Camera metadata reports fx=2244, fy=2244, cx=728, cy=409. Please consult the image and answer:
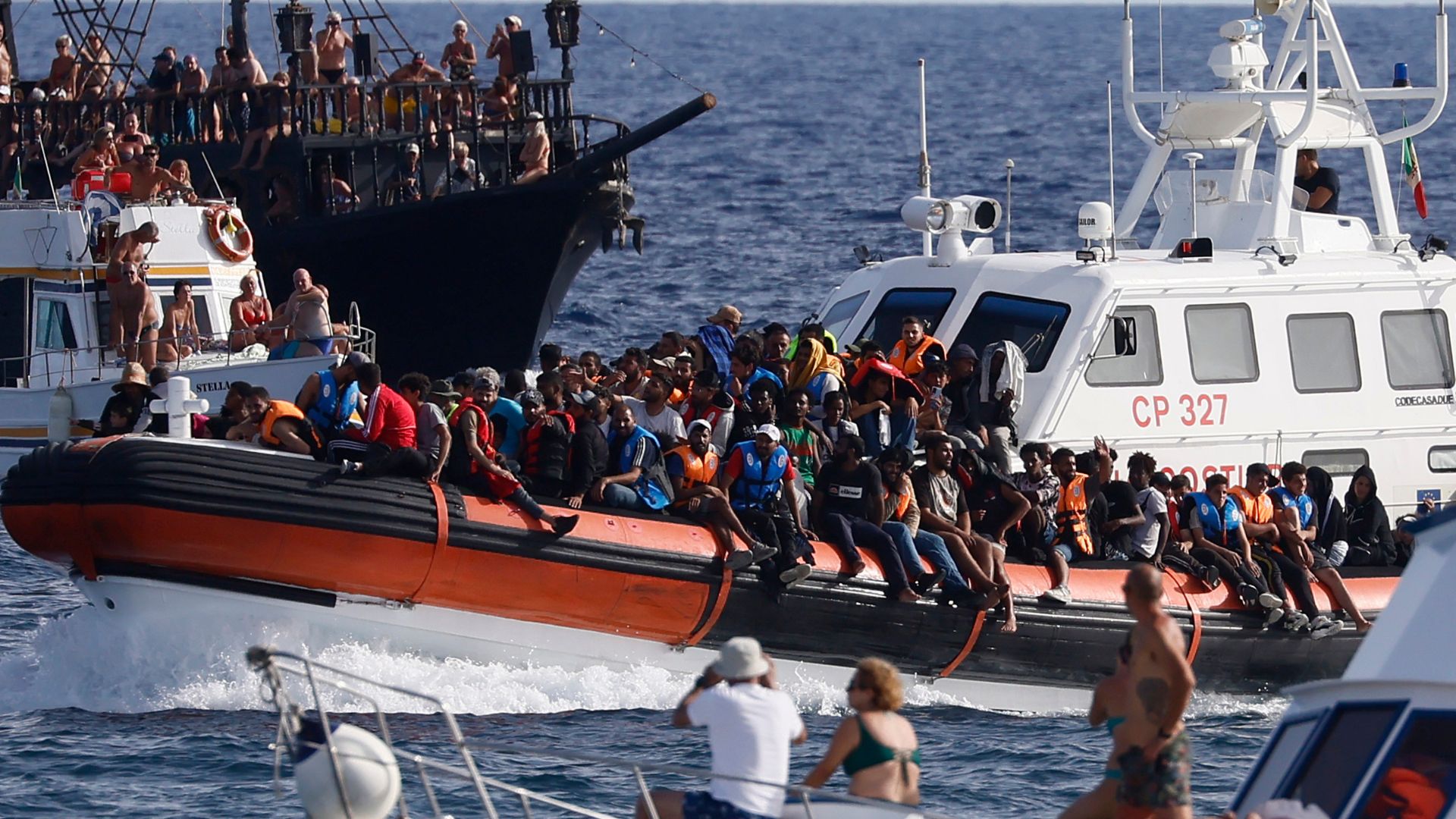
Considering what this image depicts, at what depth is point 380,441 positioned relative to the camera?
35.9 feet

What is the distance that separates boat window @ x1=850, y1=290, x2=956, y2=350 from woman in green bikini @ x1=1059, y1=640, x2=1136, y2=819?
21.1 ft

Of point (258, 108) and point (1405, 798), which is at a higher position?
point (258, 108)

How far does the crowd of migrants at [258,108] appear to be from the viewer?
25703 mm

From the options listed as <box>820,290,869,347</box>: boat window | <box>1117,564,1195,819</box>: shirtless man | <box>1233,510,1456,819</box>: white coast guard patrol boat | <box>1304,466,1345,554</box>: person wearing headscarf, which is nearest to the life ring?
<box>820,290,869,347</box>: boat window

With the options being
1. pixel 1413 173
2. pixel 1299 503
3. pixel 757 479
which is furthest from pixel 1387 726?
pixel 1413 173

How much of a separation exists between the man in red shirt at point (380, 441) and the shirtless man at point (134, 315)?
297 inches

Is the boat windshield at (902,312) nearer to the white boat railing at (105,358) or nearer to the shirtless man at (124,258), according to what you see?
the white boat railing at (105,358)

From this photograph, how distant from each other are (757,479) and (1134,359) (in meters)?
2.77

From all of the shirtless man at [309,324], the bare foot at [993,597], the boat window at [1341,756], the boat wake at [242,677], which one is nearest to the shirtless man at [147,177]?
the shirtless man at [309,324]

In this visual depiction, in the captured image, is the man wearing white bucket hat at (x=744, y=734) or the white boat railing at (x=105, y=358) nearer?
the man wearing white bucket hat at (x=744, y=734)

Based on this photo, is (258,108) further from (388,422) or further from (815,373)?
(388,422)

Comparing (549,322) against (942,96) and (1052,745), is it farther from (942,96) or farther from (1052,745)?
(942,96)

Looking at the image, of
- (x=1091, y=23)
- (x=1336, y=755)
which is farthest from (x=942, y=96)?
(x=1091, y=23)

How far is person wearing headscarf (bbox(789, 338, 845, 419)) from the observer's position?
12617mm
